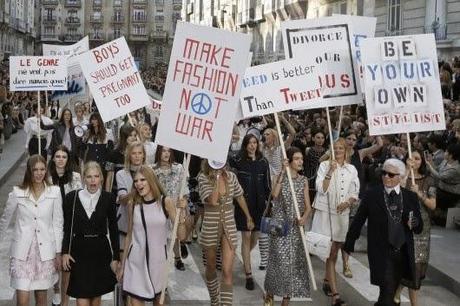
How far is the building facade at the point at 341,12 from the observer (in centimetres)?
2356

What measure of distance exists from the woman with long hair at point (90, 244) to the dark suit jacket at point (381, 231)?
7.13 ft

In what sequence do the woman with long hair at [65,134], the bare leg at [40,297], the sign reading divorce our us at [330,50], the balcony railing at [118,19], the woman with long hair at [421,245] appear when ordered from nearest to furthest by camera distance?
1. the bare leg at [40,297]
2. the woman with long hair at [421,245]
3. the sign reading divorce our us at [330,50]
4. the woman with long hair at [65,134]
5. the balcony railing at [118,19]

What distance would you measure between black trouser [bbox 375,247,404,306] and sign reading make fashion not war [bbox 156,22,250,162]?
5.95 feet

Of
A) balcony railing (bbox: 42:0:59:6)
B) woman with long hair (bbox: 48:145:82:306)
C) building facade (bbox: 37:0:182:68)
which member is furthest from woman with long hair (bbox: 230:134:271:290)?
balcony railing (bbox: 42:0:59:6)

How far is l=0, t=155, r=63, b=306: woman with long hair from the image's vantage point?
20.3 ft

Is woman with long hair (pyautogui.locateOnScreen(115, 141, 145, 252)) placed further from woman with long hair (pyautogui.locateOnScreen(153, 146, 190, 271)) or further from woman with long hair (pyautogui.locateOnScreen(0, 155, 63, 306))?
woman with long hair (pyautogui.locateOnScreen(0, 155, 63, 306))

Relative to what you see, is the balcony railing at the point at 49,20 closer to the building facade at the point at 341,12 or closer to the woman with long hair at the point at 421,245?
the building facade at the point at 341,12

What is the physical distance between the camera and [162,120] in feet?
20.0

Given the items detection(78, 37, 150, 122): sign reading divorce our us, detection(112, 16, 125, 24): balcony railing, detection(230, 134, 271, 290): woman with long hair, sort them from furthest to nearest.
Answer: detection(112, 16, 125, 24): balcony railing → detection(78, 37, 150, 122): sign reading divorce our us → detection(230, 134, 271, 290): woman with long hair

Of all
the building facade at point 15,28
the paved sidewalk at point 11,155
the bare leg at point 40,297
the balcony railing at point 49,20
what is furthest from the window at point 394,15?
the balcony railing at point 49,20

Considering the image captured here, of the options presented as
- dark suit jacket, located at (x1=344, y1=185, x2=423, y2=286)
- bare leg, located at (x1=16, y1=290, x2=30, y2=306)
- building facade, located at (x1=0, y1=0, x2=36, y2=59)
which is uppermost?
building facade, located at (x1=0, y1=0, x2=36, y2=59)

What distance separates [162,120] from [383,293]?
2499 mm

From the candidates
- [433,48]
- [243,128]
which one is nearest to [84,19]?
[243,128]

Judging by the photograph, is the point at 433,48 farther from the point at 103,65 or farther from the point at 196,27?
the point at 103,65
